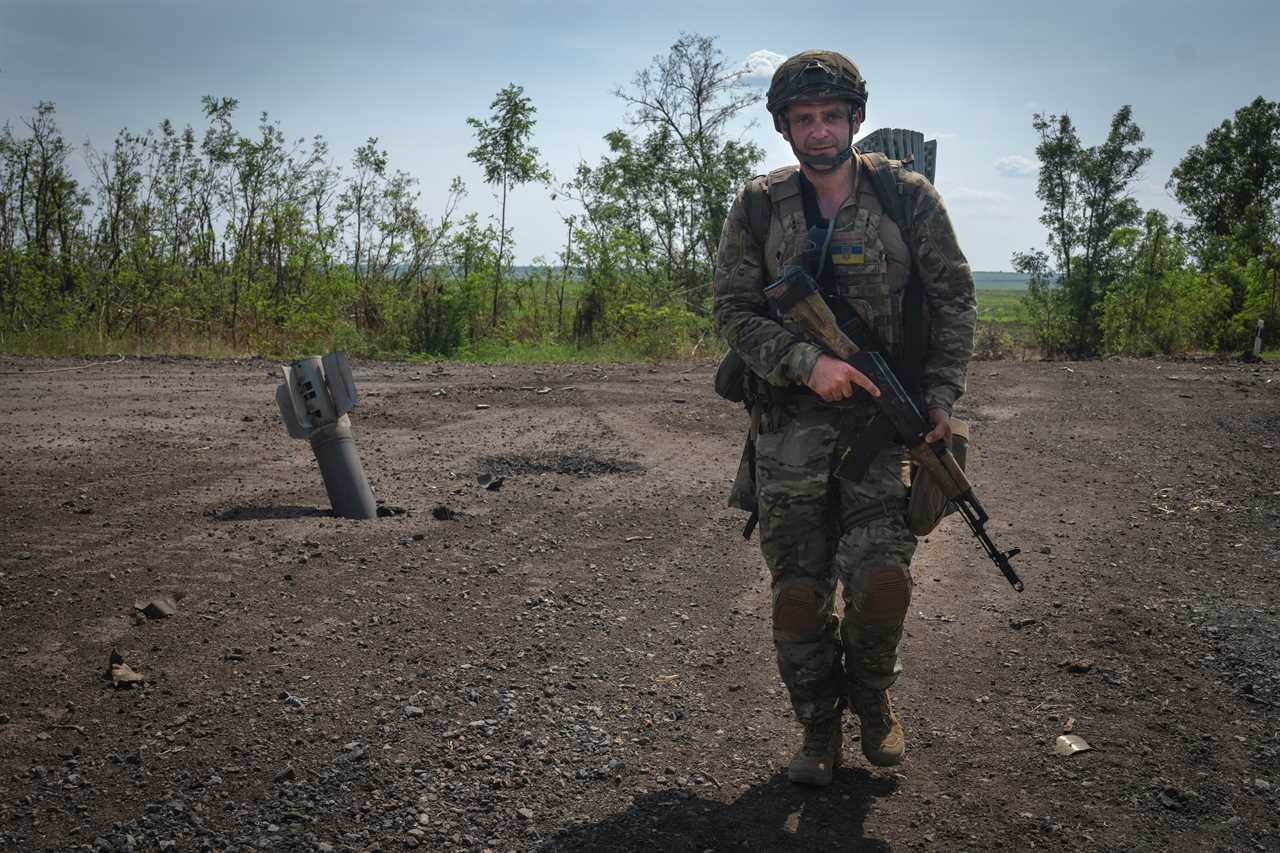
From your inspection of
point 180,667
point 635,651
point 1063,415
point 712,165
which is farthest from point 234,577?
point 712,165

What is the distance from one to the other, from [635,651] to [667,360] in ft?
32.1

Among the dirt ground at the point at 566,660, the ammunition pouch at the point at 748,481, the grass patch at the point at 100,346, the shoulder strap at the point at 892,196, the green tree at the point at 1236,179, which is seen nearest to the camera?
the dirt ground at the point at 566,660

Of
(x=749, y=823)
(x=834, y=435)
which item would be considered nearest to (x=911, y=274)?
(x=834, y=435)

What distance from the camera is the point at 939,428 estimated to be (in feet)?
9.62

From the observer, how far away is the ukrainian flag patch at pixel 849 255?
2980 mm

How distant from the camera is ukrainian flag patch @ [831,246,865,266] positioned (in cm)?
298

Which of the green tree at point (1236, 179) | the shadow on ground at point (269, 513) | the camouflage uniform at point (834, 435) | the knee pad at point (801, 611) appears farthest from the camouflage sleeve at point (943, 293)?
the green tree at point (1236, 179)

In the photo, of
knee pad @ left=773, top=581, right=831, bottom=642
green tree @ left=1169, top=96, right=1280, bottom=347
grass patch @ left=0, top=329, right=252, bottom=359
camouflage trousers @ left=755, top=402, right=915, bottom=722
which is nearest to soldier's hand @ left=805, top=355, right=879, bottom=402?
camouflage trousers @ left=755, top=402, right=915, bottom=722

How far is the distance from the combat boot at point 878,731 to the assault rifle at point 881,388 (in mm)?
584

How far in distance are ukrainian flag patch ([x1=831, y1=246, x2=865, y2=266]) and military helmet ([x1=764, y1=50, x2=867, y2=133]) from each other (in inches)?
16.6

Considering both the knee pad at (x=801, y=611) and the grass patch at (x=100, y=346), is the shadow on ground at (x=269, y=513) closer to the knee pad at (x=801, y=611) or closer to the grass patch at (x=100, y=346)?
the knee pad at (x=801, y=611)

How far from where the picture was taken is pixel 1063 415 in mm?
9133

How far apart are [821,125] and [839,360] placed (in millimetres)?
682

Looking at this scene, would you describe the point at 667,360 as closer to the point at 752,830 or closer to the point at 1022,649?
the point at 1022,649
